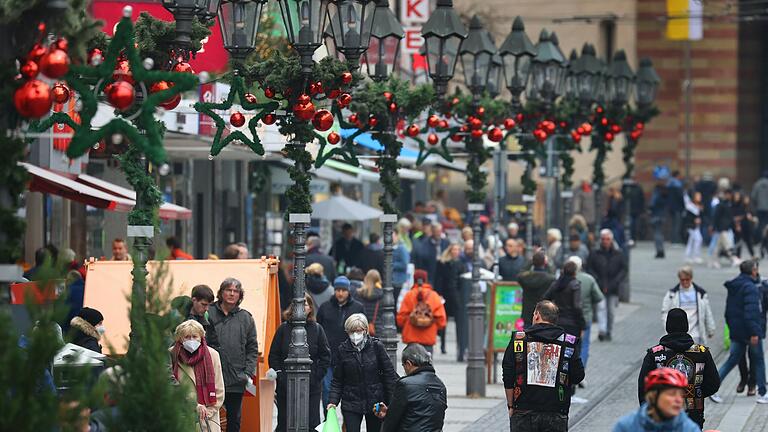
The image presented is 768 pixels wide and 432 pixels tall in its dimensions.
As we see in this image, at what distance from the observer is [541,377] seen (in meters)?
14.1

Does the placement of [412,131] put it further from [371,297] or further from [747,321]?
[747,321]

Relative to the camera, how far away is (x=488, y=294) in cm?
2472

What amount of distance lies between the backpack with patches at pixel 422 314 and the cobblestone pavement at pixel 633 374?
1.26 metres

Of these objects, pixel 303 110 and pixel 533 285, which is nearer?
pixel 303 110

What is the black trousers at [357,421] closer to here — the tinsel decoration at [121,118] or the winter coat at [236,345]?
the winter coat at [236,345]

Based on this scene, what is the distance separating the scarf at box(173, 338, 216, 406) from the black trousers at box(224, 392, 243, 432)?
1251 mm

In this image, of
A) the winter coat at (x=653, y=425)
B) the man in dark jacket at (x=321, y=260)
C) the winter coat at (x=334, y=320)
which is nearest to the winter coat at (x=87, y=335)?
the winter coat at (x=334, y=320)

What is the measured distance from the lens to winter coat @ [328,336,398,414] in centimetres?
1588

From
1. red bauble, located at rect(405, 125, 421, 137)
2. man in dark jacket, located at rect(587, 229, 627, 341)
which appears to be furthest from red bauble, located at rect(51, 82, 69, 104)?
man in dark jacket, located at rect(587, 229, 627, 341)

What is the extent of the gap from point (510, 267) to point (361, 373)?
12.3 meters

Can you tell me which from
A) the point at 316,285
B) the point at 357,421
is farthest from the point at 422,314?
the point at 357,421

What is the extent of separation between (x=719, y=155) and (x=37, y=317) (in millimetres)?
50186

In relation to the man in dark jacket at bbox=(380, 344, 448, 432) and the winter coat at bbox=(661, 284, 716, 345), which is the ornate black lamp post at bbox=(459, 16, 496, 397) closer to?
the winter coat at bbox=(661, 284, 716, 345)

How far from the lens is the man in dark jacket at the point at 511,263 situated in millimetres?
27891
